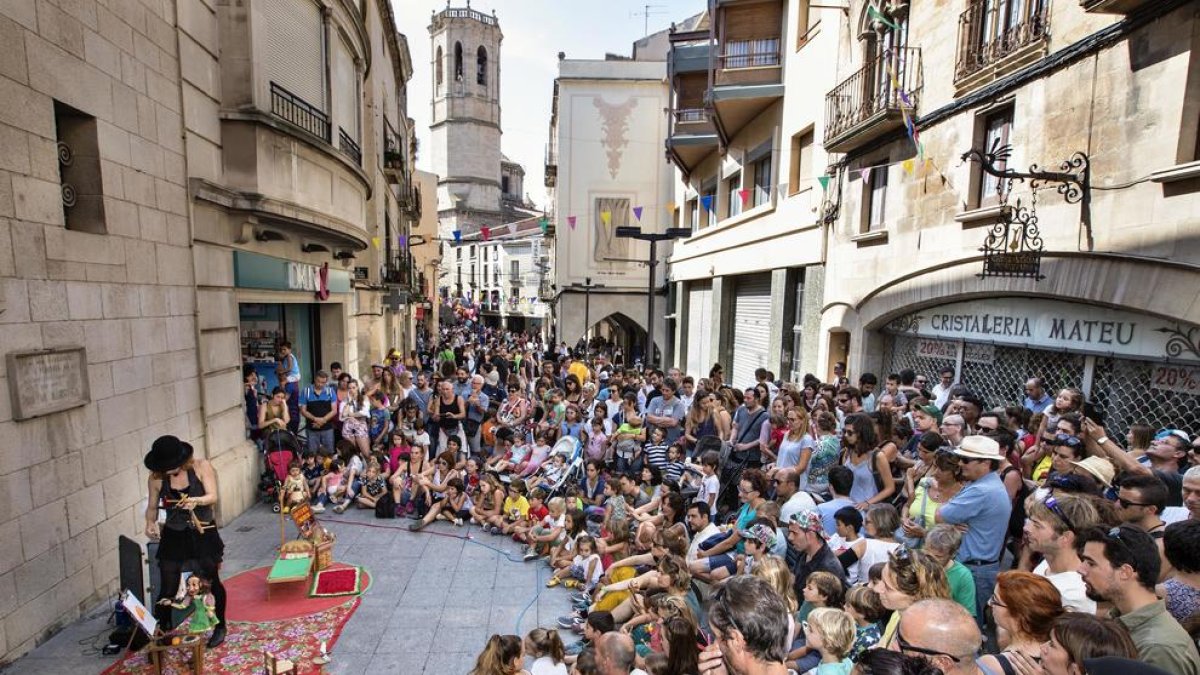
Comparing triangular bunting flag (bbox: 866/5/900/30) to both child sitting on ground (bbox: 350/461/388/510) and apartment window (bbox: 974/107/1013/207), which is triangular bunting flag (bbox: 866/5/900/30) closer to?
apartment window (bbox: 974/107/1013/207)

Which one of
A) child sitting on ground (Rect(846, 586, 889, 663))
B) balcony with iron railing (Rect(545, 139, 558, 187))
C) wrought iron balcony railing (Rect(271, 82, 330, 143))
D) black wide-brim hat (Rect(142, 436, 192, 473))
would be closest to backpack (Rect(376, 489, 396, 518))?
black wide-brim hat (Rect(142, 436, 192, 473))

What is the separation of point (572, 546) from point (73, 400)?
502 centimetres

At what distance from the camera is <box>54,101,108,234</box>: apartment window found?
524cm

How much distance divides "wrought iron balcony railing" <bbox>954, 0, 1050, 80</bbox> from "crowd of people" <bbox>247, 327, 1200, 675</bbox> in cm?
446

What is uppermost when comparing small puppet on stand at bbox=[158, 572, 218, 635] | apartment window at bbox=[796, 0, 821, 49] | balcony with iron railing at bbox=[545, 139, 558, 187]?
balcony with iron railing at bbox=[545, 139, 558, 187]

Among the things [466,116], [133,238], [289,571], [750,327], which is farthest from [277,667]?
[466,116]

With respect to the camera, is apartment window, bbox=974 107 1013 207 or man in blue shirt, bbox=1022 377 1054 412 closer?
man in blue shirt, bbox=1022 377 1054 412

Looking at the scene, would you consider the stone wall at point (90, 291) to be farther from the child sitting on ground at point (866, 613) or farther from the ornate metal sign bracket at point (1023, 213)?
the ornate metal sign bracket at point (1023, 213)

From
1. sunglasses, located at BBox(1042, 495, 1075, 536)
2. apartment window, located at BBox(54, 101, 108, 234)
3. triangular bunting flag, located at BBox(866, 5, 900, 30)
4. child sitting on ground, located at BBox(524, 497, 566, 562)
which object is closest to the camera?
sunglasses, located at BBox(1042, 495, 1075, 536)

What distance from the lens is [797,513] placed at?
431cm

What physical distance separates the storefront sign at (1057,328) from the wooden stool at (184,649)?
9.37 metres

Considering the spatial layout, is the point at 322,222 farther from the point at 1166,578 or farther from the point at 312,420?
the point at 1166,578

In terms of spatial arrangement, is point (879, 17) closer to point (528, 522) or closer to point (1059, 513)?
point (1059, 513)

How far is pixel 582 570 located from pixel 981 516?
12.8 ft
